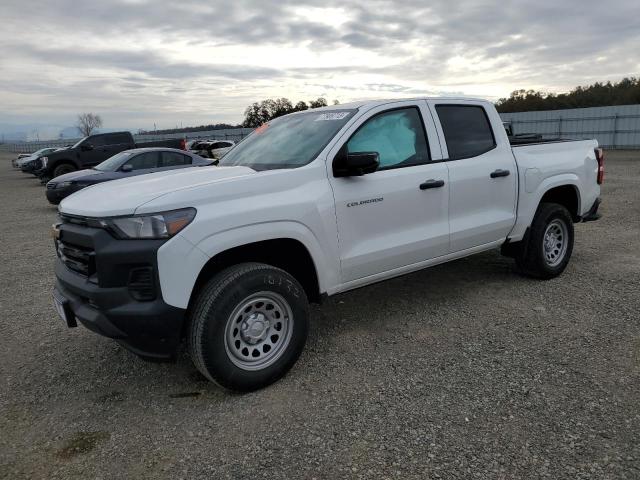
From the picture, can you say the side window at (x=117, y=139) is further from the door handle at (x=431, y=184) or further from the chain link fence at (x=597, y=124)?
the chain link fence at (x=597, y=124)

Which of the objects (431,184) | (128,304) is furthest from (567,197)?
(128,304)

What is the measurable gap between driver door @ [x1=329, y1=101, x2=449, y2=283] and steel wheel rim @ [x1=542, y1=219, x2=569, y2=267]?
5.57 feet

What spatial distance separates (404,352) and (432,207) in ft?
4.06

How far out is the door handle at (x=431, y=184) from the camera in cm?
425

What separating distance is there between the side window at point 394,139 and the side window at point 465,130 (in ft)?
1.03

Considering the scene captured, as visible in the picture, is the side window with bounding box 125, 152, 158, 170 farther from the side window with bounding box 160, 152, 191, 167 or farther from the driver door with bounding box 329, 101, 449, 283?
the driver door with bounding box 329, 101, 449, 283

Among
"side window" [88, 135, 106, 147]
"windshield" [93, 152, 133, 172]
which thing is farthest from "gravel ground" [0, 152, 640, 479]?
"side window" [88, 135, 106, 147]

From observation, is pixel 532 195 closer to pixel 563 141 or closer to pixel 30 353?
pixel 563 141

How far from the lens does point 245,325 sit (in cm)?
339

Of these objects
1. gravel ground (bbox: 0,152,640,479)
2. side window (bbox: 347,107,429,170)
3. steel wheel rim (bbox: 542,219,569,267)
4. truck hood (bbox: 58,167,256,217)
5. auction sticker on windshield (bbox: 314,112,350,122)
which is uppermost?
auction sticker on windshield (bbox: 314,112,350,122)

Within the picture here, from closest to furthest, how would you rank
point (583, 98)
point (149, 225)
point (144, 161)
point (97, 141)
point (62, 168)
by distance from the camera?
point (149, 225), point (144, 161), point (62, 168), point (97, 141), point (583, 98)

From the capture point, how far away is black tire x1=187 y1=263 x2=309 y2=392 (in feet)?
10.4

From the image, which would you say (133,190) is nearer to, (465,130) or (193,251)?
(193,251)

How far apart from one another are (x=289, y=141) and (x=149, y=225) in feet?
5.37
